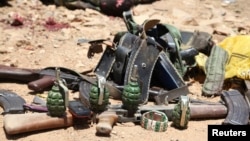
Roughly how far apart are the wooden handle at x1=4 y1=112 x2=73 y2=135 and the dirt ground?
0.25ft

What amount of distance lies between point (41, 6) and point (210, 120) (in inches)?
147

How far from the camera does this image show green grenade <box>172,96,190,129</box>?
3.68 metres

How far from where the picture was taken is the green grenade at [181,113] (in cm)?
368

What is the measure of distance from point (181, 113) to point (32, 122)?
3.99 ft

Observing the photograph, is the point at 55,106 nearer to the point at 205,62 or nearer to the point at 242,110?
the point at 242,110

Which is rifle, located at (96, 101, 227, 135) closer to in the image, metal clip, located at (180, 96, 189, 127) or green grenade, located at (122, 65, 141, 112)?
green grenade, located at (122, 65, 141, 112)

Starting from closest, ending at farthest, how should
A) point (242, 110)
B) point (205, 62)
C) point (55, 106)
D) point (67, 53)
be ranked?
1. point (55, 106)
2. point (242, 110)
3. point (205, 62)
4. point (67, 53)

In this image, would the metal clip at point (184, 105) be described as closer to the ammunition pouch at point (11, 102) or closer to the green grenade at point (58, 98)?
the green grenade at point (58, 98)

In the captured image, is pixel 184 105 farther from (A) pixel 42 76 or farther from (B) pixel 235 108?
(A) pixel 42 76

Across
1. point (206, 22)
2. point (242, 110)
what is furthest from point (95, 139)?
point (206, 22)

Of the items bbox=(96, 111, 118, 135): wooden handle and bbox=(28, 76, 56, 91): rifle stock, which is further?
bbox=(28, 76, 56, 91): rifle stock

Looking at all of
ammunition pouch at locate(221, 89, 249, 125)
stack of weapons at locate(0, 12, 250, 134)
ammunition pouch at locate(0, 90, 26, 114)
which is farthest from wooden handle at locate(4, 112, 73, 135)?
ammunition pouch at locate(221, 89, 249, 125)

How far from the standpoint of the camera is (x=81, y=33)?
5.99 metres

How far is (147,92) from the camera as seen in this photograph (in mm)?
4223
